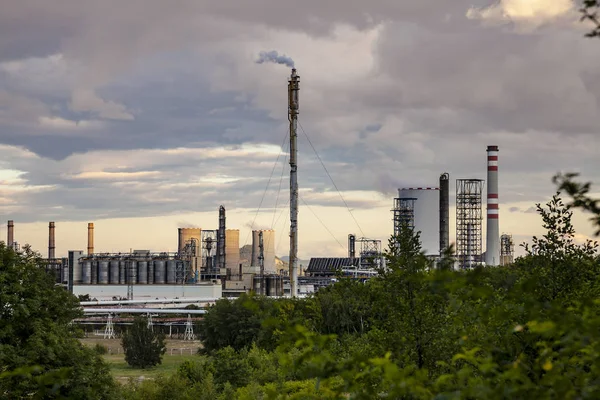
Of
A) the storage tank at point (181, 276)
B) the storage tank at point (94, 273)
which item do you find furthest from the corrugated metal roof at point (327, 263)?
the storage tank at point (94, 273)

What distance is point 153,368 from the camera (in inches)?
2384

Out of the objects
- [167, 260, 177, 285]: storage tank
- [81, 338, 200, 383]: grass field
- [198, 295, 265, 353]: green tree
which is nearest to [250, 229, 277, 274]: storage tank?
[167, 260, 177, 285]: storage tank

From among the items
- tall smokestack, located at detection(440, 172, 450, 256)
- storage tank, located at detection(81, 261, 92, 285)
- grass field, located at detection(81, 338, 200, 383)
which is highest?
tall smokestack, located at detection(440, 172, 450, 256)

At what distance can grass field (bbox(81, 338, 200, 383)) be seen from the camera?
5609 centimetres

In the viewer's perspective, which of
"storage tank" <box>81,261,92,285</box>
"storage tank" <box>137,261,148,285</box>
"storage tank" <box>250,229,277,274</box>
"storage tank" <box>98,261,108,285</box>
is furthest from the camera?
"storage tank" <box>250,229,277,274</box>

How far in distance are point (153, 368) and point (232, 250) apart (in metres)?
66.0

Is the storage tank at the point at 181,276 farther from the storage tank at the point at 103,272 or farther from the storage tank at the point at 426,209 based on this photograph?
the storage tank at the point at 426,209

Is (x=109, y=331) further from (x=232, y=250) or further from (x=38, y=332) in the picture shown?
(x=38, y=332)

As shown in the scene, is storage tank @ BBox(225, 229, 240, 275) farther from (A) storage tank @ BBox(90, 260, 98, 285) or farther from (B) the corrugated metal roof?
(A) storage tank @ BBox(90, 260, 98, 285)

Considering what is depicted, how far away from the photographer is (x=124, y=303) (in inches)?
3984

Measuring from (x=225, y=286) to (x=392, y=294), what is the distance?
104m

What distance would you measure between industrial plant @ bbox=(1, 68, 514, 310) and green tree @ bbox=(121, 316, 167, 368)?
123 ft

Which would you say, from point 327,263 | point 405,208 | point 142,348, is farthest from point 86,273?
point 142,348

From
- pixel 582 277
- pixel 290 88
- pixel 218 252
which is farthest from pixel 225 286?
pixel 582 277
